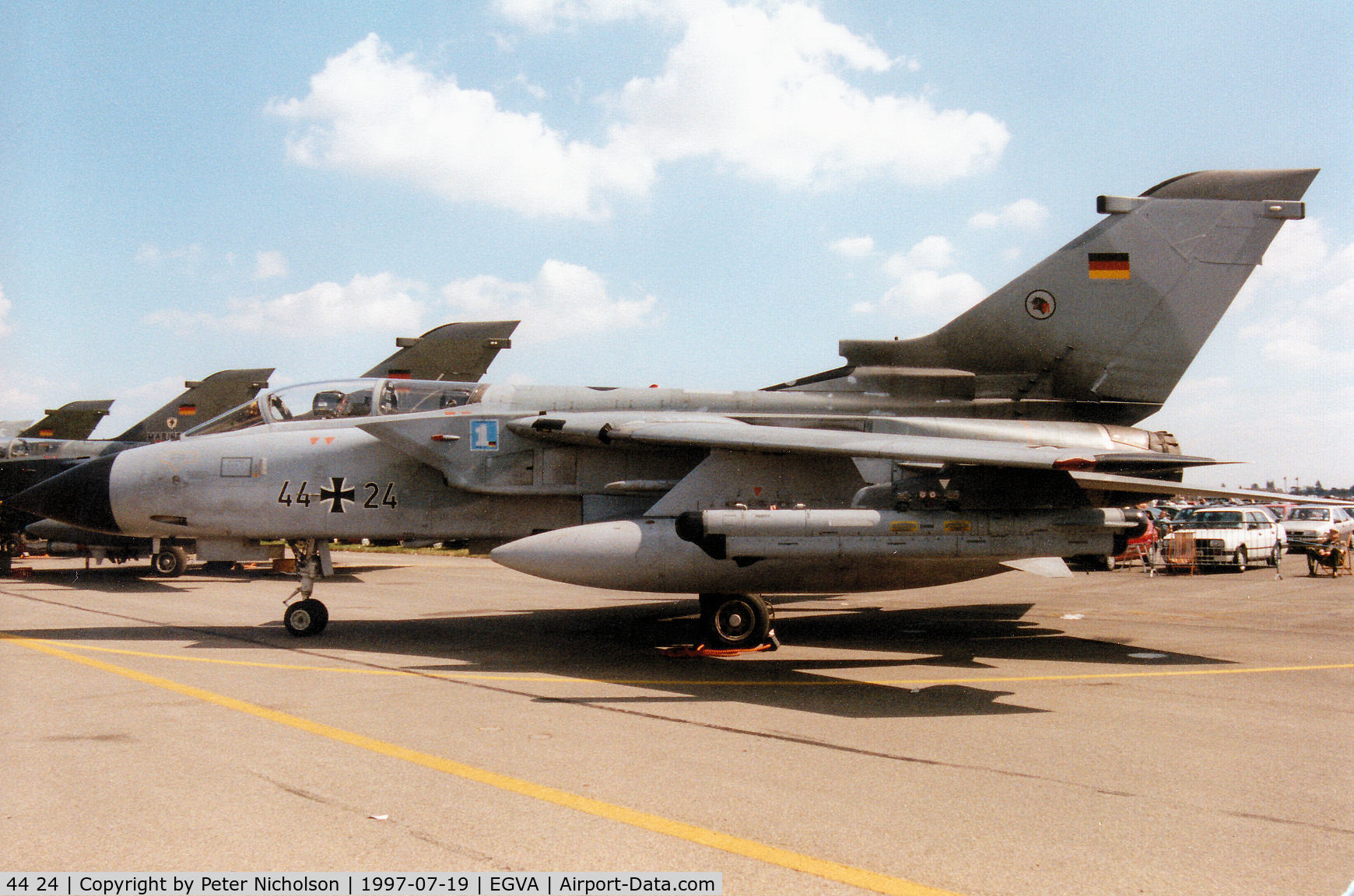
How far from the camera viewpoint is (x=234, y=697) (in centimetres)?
704

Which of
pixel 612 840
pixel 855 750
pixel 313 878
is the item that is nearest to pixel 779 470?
pixel 855 750

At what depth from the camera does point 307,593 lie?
10.5 m

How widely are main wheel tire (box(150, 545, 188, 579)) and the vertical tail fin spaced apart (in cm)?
1641

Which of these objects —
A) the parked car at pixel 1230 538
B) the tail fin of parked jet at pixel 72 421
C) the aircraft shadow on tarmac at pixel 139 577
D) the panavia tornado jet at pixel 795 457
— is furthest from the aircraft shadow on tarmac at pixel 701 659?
the tail fin of parked jet at pixel 72 421

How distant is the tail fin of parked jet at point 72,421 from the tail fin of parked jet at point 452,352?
14661 millimetres

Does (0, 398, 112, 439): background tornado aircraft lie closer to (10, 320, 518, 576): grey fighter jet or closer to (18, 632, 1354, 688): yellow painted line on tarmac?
(10, 320, 518, 576): grey fighter jet

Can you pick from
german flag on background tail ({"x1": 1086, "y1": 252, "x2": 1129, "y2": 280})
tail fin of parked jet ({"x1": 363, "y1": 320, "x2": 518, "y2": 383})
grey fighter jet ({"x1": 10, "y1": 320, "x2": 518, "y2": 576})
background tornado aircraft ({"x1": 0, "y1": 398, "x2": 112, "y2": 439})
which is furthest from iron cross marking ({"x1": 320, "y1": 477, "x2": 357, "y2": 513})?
background tornado aircraft ({"x1": 0, "y1": 398, "x2": 112, "y2": 439})

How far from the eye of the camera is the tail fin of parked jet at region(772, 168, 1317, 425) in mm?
10758

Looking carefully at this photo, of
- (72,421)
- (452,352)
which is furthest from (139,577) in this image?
(72,421)

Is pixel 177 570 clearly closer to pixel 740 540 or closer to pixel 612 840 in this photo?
pixel 740 540

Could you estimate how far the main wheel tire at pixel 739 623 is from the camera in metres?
9.72

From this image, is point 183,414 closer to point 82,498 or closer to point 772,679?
point 82,498

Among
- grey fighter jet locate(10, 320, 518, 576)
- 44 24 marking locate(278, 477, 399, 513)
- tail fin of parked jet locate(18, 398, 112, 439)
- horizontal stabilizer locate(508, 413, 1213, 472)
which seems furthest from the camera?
tail fin of parked jet locate(18, 398, 112, 439)

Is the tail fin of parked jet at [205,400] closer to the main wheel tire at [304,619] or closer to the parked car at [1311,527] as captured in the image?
the main wheel tire at [304,619]
